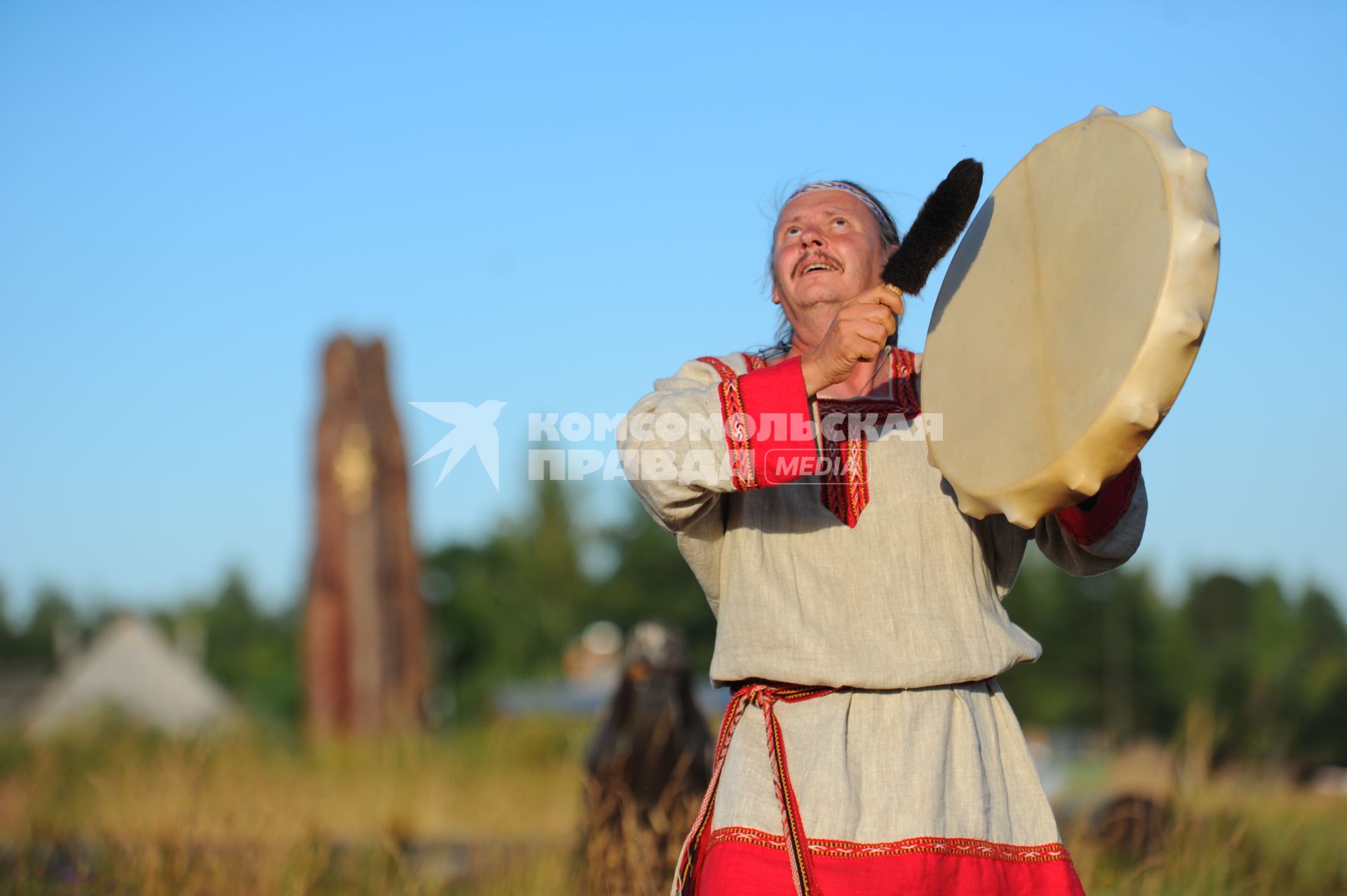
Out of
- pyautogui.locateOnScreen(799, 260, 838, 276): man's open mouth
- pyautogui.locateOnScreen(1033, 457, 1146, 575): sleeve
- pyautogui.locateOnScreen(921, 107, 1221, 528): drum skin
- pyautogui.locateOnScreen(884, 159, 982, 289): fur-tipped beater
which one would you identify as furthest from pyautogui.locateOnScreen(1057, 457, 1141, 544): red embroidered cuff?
pyautogui.locateOnScreen(799, 260, 838, 276): man's open mouth

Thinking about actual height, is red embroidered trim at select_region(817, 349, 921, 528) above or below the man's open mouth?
below

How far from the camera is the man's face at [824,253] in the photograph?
2678 millimetres

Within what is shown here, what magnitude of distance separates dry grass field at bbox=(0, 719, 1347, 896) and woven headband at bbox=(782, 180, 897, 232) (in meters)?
2.50

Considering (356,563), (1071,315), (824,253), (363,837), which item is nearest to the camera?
(1071,315)

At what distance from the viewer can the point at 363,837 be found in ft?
22.5

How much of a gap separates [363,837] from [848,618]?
16.7ft

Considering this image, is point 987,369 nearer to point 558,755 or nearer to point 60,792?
point 60,792

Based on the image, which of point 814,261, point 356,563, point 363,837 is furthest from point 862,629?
point 356,563

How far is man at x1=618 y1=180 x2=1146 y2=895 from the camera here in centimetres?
228

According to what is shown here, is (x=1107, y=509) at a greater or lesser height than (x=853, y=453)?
lesser

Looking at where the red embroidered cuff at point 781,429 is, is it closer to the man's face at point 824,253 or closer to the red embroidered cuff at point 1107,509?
the man's face at point 824,253

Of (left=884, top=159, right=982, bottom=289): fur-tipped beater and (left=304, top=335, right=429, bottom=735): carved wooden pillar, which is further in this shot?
(left=304, top=335, right=429, bottom=735): carved wooden pillar

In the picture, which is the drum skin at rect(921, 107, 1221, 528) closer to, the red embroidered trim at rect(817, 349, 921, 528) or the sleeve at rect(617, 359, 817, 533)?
the red embroidered trim at rect(817, 349, 921, 528)

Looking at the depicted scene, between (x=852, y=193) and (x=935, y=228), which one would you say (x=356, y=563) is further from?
(x=935, y=228)
